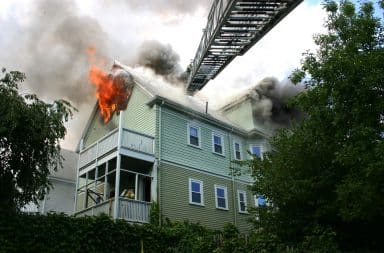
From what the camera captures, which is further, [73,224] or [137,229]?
[137,229]

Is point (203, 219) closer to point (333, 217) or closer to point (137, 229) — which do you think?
point (137, 229)

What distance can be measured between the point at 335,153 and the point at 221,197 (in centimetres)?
1367

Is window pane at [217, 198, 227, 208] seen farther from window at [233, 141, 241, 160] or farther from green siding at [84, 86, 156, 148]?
green siding at [84, 86, 156, 148]

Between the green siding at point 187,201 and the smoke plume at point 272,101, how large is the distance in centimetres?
659

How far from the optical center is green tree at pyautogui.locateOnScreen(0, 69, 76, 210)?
13.6 metres

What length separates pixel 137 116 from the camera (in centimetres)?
2459

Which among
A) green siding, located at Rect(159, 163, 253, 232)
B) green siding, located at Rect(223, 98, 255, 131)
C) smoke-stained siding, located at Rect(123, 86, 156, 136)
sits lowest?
green siding, located at Rect(159, 163, 253, 232)

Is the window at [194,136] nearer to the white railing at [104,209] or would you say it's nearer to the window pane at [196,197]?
the window pane at [196,197]

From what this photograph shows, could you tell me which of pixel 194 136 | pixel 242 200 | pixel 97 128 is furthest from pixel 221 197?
pixel 97 128

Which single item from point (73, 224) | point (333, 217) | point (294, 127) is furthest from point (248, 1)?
point (73, 224)

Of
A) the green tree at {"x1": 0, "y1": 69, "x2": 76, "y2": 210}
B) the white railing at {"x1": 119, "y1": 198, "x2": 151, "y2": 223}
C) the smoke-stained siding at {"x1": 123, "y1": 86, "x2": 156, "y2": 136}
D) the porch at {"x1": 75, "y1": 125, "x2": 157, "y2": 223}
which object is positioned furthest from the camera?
the smoke-stained siding at {"x1": 123, "y1": 86, "x2": 156, "y2": 136}

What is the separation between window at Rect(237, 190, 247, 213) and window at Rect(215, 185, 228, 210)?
45.7 inches

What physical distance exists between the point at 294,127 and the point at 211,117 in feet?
30.2

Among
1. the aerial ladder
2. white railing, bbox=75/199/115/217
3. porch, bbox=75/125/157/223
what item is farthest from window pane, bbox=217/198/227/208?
the aerial ladder
